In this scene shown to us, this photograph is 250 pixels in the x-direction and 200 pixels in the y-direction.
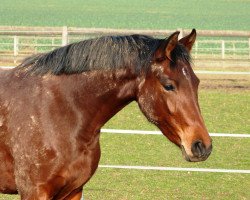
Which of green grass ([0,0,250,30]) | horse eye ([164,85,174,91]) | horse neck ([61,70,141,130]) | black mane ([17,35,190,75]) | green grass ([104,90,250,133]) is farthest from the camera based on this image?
green grass ([0,0,250,30])

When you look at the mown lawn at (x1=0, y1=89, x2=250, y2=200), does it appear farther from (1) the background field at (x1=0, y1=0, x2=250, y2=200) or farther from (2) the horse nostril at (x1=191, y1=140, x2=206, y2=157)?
(2) the horse nostril at (x1=191, y1=140, x2=206, y2=157)

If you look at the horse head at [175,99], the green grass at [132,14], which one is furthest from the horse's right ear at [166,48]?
the green grass at [132,14]

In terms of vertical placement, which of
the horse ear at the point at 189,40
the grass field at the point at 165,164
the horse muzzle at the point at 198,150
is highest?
the horse ear at the point at 189,40

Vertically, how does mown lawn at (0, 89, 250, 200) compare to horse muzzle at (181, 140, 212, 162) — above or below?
below

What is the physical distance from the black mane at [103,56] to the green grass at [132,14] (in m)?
39.6

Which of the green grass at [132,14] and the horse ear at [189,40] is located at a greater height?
the horse ear at [189,40]

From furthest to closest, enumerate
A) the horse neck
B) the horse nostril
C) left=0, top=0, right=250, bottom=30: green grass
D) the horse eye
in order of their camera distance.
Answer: left=0, top=0, right=250, bottom=30: green grass < the horse neck < the horse eye < the horse nostril

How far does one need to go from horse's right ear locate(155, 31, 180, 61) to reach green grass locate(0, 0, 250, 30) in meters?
40.0

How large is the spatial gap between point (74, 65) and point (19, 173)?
778 mm

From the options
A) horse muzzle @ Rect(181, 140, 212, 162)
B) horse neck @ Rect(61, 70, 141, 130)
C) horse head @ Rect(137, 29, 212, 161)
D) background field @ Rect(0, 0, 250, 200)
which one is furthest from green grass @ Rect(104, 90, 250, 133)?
horse muzzle @ Rect(181, 140, 212, 162)

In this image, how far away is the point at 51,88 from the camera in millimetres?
4242

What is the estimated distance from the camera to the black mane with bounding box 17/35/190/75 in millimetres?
4102

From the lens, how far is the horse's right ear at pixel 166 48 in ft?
12.9

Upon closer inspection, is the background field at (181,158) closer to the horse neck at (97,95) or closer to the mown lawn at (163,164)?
the mown lawn at (163,164)
